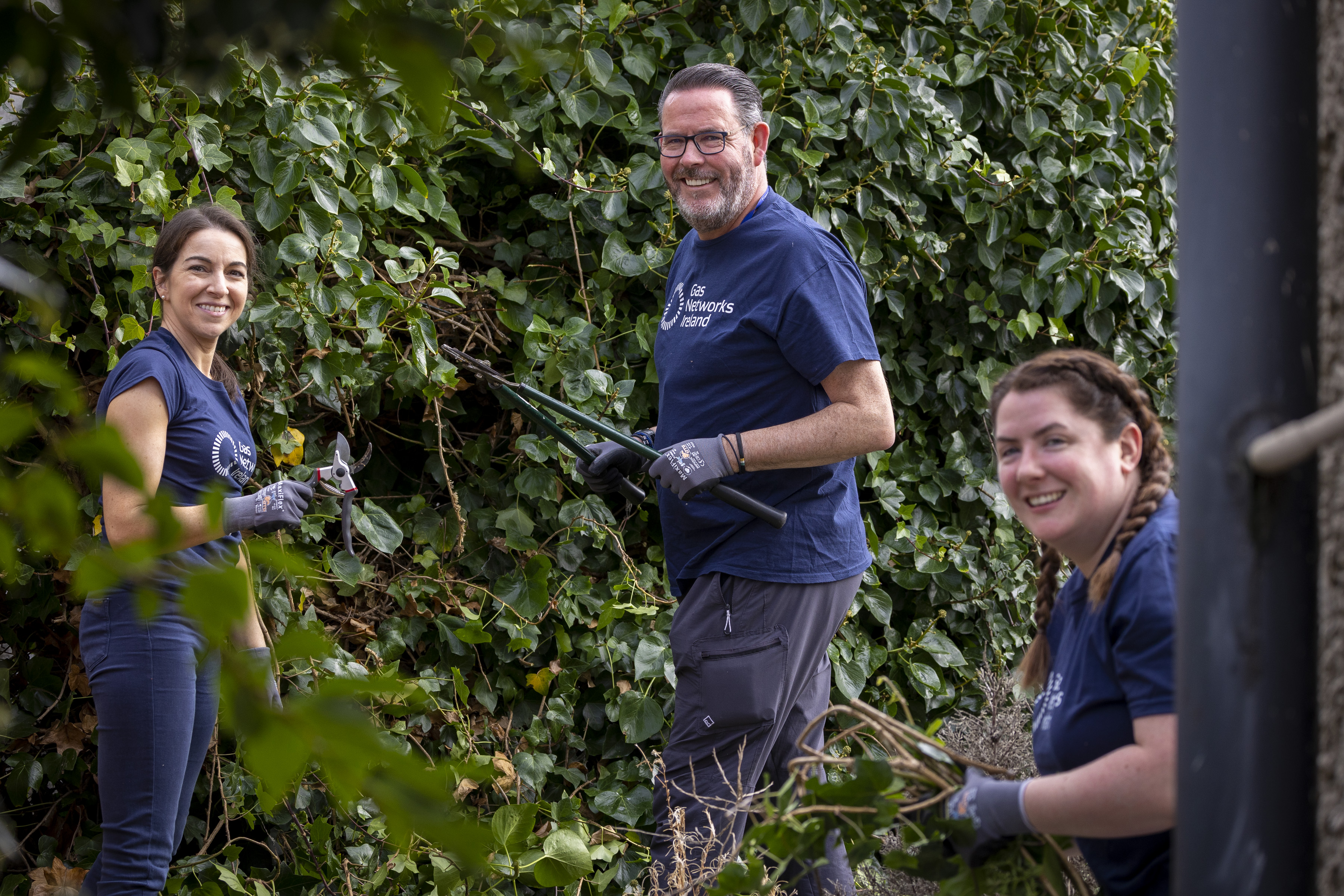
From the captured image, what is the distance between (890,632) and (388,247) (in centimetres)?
193

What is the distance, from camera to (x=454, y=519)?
3346mm

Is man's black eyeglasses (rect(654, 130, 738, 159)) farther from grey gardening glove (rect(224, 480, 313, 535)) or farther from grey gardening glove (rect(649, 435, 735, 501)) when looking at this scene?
grey gardening glove (rect(224, 480, 313, 535))

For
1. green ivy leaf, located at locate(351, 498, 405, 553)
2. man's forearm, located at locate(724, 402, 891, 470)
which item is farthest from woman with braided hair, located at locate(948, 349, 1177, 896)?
green ivy leaf, located at locate(351, 498, 405, 553)

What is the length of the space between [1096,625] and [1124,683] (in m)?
0.11

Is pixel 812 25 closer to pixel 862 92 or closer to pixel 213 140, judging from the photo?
pixel 862 92

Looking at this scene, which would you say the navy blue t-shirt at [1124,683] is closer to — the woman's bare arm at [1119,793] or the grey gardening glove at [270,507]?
the woman's bare arm at [1119,793]

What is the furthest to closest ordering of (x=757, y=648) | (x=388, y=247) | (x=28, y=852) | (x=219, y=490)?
(x=388, y=247)
(x=28, y=852)
(x=757, y=648)
(x=219, y=490)

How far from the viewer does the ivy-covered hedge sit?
9.66ft

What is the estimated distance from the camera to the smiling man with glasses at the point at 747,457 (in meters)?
2.53

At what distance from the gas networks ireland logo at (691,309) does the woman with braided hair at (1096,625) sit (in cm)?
107

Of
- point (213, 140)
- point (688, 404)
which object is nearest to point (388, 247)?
point (213, 140)

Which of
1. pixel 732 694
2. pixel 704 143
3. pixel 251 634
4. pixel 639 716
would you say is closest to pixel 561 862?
pixel 639 716

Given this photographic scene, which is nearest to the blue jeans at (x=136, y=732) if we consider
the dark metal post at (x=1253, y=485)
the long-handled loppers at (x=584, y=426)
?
the long-handled loppers at (x=584, y=426)

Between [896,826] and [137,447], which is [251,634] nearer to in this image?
[137,447]
